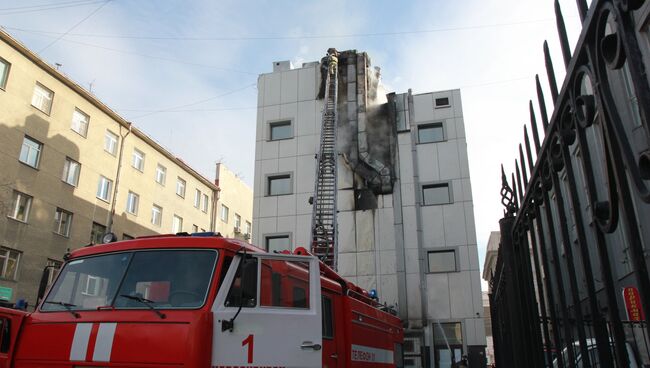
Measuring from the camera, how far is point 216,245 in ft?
18.1

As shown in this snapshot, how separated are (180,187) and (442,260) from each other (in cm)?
2137

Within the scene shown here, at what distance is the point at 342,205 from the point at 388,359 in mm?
14154

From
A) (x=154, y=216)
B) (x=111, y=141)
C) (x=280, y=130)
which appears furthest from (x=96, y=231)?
(x=280, y=130)

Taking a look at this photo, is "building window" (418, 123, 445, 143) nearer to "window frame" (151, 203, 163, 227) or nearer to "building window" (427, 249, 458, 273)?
"building window" (427, 249, 458, 273)

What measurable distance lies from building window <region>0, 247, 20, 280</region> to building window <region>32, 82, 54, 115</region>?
702 centimetres

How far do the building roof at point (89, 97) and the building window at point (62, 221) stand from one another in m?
6.48

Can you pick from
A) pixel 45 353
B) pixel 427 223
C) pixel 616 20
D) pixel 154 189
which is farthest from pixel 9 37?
pixel 616 20

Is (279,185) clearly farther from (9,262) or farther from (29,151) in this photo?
(9,262)

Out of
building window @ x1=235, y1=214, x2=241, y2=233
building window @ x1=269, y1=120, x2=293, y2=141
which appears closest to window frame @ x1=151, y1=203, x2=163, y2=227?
building window @ x1=235, y1=214, x2=241, y2=233

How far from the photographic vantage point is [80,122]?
88.4 feet

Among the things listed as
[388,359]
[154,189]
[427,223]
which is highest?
[154,189]

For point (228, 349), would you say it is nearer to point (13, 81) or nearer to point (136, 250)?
point (136, 250)

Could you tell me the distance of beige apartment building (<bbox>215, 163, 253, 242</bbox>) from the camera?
39.9 metres

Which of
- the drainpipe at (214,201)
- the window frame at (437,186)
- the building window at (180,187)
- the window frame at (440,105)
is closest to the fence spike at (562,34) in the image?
the window frame at (437,186)
